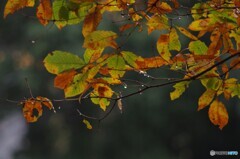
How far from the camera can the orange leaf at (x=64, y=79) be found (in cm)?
85

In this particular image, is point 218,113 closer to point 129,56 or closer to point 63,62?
point 129,56

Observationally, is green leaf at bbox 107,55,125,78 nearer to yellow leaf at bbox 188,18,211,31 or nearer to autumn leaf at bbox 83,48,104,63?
autumn leaf at bbox 83,48,104,63

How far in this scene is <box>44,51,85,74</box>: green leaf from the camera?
0.83 m

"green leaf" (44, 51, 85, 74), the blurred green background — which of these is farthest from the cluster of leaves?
the blurred green background

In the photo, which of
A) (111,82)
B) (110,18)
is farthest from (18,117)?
(111,82)

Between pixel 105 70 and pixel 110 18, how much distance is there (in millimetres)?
4030

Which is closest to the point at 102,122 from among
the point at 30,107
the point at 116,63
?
the point at 30,107

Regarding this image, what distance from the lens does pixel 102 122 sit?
4988 mm

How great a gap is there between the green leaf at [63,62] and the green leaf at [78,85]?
0.03m

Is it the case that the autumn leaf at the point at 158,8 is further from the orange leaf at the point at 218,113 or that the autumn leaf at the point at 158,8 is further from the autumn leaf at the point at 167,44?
the orange leaf at the point at 218,113

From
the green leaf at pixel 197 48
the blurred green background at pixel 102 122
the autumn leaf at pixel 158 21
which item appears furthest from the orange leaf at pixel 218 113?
the blurred green background at pixel 102 122

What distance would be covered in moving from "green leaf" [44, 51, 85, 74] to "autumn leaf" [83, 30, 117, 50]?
0.04m

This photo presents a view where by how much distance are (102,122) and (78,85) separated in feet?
13.6

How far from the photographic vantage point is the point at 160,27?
0.90 meters
